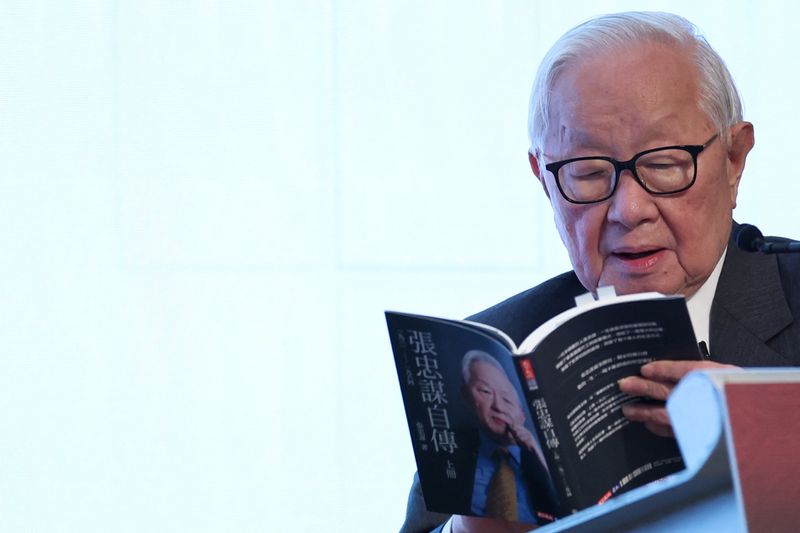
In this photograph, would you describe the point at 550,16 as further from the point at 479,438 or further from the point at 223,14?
the point at 479,438

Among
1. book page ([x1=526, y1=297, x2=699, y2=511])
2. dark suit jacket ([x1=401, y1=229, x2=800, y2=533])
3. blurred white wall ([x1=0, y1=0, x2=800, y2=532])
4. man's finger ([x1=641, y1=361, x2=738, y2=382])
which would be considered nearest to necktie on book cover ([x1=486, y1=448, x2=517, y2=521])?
book page ([x1=526, y1=297, x2=699, y2=511])

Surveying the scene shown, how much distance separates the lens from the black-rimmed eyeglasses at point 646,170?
169 centimetres

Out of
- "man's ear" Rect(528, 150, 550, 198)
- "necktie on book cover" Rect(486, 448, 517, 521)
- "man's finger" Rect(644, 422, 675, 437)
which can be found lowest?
"necktie on book cover" Rect(486, 448, 517, 521)

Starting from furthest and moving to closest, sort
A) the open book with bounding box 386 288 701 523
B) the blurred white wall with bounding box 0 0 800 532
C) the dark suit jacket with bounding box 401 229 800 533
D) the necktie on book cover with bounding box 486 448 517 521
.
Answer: the blurred white wall with bounding box 0 0 800 532, the dark suit jacket with bounding box 401 229 800 533, the necktie on book cover with bounding box 486 448 517 521, the open book with bounding box 386 288 701 523

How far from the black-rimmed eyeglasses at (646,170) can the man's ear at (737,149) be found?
8 cm

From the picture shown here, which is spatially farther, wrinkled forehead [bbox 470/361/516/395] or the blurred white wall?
the blurred white wall

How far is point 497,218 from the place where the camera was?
301cm

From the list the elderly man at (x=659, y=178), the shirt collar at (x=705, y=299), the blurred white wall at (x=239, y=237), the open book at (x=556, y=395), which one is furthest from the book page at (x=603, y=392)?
the blurred white wall at (x=239, y=237)

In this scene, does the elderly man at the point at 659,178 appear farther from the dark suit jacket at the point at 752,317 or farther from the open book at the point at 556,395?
the open book at the point at 556,395

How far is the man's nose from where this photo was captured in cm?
169

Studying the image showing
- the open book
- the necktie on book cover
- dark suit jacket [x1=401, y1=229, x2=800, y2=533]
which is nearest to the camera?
the open book

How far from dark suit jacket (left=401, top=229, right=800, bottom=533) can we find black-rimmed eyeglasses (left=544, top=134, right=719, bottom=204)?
188 mm

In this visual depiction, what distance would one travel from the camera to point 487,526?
152 centimetres

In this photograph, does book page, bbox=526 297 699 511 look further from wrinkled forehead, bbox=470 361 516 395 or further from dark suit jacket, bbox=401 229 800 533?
dark suit jacket, bbox=401 229 800 533
